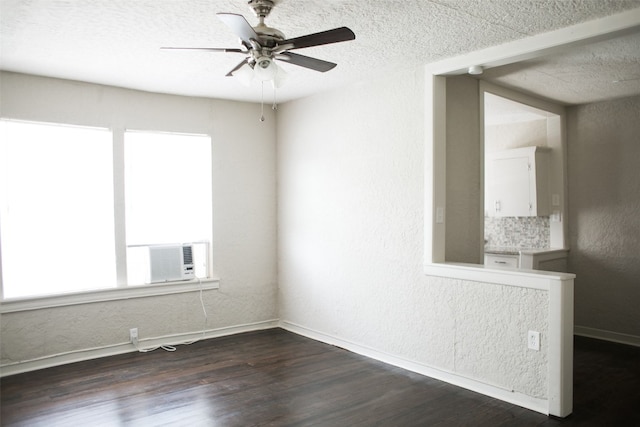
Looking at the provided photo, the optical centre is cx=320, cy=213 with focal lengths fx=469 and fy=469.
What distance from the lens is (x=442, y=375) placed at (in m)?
3.68

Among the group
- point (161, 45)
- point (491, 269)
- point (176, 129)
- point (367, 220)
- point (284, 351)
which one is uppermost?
point (161, 45)

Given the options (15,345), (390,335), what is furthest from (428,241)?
(15,345)

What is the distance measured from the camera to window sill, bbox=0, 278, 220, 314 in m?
3.95

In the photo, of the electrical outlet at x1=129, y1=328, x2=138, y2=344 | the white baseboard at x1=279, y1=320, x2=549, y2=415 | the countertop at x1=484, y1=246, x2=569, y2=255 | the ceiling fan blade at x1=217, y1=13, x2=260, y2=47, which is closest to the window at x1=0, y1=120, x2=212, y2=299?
the electrical outlet at x1=129, y1=328, x2=138, y2=344

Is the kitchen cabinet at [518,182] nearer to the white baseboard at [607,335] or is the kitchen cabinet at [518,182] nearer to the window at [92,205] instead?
the white baseboard at [607,335]

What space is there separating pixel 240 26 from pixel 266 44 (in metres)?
0.27

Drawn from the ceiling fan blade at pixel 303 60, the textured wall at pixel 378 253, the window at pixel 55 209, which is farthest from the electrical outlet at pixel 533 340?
the window at pixel 55 209

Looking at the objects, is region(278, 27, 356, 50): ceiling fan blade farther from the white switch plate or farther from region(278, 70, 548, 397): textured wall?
the white switch plate

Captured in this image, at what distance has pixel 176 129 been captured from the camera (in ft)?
15.9

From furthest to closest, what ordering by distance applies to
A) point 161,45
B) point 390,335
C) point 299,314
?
1. point 299,314
2. point 390,335
3. point 161,45

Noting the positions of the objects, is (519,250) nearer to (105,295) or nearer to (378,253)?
(378,253)

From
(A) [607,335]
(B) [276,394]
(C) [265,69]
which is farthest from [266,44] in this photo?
(A) [607,335]

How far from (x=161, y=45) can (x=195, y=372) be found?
2586 mm

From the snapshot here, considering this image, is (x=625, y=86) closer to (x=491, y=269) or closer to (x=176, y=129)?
(x=491, y=269)
